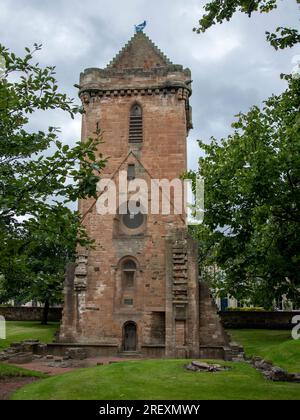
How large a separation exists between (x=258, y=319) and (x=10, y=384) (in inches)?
1237

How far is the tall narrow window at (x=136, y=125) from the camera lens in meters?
29.7

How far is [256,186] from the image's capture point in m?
14.6

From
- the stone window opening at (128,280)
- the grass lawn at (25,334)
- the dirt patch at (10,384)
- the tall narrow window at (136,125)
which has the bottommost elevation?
the grass lawn at (25,334)

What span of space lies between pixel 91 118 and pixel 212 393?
21.8 meters

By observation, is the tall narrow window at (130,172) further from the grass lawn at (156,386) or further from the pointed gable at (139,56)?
the grass lawn at (156,386)

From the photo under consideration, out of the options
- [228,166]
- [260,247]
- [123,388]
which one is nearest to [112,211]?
[260,247]

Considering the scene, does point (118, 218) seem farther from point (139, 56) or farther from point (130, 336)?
point (139, 56)

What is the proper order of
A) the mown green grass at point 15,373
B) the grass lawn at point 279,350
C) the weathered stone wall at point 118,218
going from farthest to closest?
1. the weathered stone wall at point 118,218
2. the grass lawn at point 279,350
3. the mown green grass at point 15,373

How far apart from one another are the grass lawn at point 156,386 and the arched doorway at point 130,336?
9427 millimetres

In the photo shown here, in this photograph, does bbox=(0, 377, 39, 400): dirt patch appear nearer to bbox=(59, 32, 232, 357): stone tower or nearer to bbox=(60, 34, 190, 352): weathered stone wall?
bbox=(59, 32, 232, 357): stone tower

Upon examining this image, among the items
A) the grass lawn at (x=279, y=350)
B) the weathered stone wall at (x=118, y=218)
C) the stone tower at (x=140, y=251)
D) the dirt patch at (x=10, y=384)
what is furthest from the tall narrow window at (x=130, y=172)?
the dirt patch at (x=10, y=384)

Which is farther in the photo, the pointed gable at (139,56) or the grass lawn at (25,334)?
the pointed gable at (139,56)

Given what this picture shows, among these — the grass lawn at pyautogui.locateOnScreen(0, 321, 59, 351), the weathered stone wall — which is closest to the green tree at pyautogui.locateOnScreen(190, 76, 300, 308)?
the weathered stone wall

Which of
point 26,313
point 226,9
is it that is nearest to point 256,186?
point 226,9
